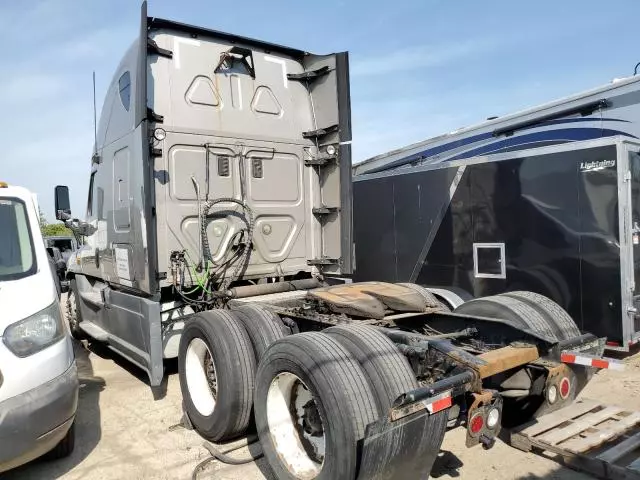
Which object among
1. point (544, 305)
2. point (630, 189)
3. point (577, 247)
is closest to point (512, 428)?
point (544, 305)

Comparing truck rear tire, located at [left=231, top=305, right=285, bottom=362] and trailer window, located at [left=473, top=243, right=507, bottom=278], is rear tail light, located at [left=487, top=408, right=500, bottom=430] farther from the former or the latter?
trailer window, located at [left=473, top=243, right=507, bottom=278]

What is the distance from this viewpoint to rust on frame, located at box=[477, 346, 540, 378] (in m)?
2.87

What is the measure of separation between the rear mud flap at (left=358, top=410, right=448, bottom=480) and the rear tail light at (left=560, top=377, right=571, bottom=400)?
1064 millimetres

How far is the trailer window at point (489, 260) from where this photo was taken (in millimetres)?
6094

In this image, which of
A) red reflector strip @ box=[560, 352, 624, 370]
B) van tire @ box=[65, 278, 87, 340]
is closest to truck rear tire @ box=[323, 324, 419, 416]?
red reflector strip @ box=[560, 352, 624, 370]

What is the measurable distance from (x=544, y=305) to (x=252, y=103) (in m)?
3.60

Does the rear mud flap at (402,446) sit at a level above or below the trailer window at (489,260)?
below

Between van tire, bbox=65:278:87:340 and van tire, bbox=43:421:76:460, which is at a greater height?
van tire, bbox=65:278:87:340

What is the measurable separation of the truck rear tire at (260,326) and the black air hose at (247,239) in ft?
3.52

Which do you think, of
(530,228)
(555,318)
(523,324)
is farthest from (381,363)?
(530,228)

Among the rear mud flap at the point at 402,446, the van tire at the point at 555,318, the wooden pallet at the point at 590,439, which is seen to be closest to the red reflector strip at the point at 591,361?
the van tire at the point at 555,318

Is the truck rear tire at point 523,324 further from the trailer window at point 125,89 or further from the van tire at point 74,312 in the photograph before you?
the van tire at point 74,312

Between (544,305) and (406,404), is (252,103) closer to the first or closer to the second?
(544,305)

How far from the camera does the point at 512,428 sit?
388cm
